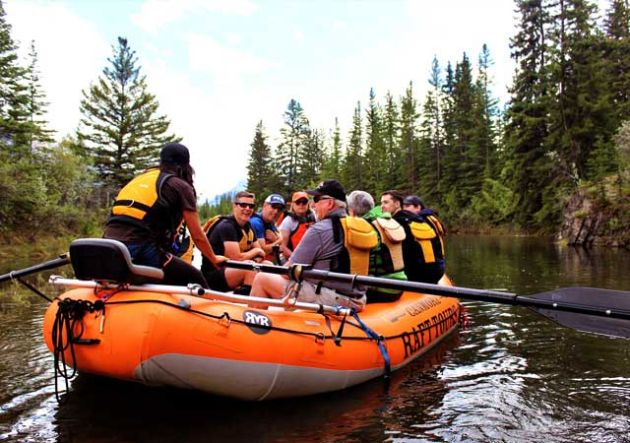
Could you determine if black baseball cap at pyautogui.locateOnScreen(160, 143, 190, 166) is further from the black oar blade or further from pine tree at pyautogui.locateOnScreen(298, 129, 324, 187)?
pine tree at pyautogui.locateOnScreen(298, 129, 324, 187)

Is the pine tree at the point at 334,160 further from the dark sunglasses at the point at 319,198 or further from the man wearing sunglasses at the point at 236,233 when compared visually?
the dark sunglasses at the point at 319,198

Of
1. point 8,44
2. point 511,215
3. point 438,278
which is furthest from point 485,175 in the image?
point 438,278

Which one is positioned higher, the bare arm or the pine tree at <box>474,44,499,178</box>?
the pine tree at <box>474,44,499,178</box>

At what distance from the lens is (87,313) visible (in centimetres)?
390

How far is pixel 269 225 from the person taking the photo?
26.8 ft

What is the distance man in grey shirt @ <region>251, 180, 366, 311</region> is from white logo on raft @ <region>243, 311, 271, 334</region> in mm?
652

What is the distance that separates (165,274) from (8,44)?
24.3 m

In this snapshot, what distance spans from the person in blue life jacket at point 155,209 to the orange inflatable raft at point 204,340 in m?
0.41

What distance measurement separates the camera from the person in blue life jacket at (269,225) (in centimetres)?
771

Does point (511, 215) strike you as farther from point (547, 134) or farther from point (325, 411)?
point (325, 411)

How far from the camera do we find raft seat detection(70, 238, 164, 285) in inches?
148

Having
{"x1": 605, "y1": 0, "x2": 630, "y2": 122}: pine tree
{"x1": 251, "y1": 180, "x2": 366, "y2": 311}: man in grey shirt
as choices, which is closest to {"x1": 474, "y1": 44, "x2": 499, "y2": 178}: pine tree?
{"x1": 605, "y1": 0, "x2": 630, "y2": 122}: pine tree

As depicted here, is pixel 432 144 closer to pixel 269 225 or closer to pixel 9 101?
pixel 9 101

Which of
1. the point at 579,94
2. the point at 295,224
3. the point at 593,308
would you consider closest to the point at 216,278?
the point at 295,224
